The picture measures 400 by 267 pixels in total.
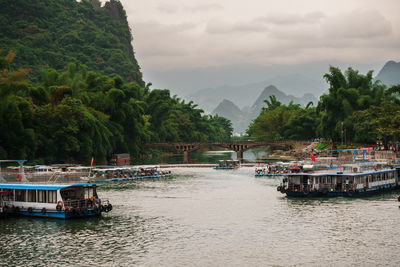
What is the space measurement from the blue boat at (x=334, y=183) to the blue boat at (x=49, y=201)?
2672 centimetres

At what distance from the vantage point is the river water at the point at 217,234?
4122cm

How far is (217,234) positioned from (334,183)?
90.3ft

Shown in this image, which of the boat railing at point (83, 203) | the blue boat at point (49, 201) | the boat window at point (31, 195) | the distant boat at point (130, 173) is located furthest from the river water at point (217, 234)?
the distant boat at point (130, 173)

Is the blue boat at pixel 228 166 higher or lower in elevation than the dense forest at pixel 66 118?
lower

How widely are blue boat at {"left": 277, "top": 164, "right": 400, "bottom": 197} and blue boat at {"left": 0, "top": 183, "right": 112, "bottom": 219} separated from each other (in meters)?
26.7

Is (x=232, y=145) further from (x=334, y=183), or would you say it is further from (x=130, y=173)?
(x=334, y=183)

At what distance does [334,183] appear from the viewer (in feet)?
233

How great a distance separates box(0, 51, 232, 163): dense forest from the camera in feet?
306

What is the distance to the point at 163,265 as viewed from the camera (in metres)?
39.7

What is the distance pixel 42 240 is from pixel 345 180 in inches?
1644

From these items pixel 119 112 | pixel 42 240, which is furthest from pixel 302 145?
pixel 42 240

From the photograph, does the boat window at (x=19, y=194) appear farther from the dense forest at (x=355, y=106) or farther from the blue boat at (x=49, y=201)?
the dense forest at (x=355, y=106)

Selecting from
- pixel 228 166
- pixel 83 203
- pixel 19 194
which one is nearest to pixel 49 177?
pixel 19 194

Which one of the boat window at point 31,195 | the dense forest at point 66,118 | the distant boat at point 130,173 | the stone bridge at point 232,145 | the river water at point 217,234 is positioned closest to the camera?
the river water at point 217,234
